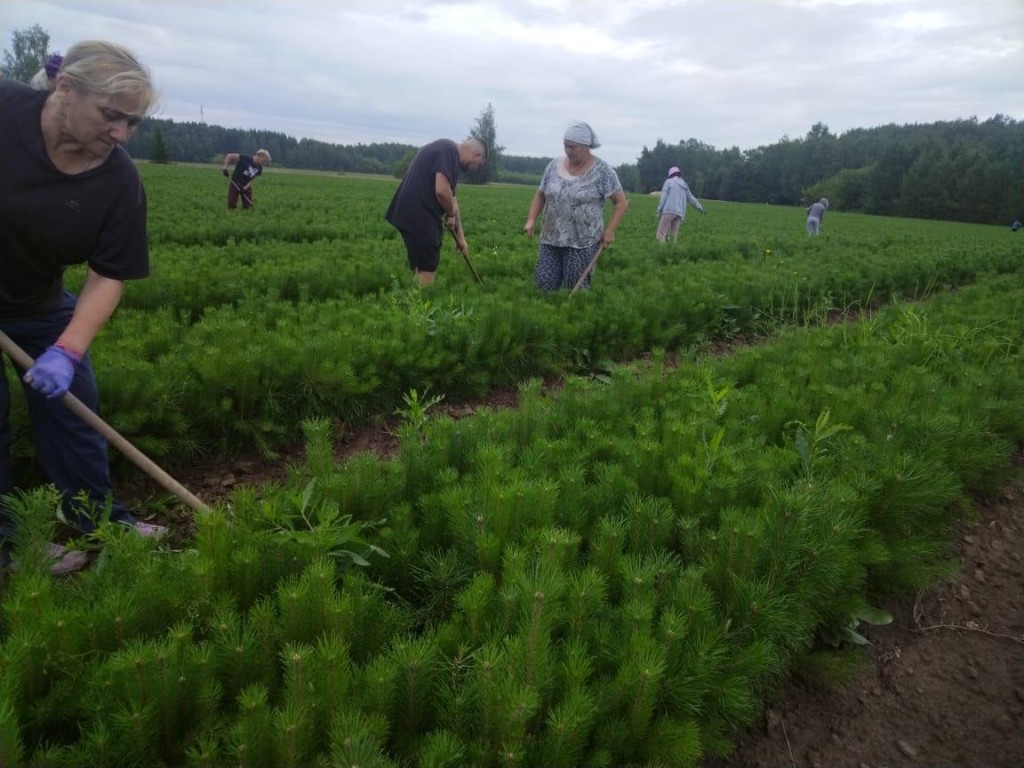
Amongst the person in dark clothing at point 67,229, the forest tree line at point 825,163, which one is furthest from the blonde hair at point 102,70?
the forest tree line at point 825,163

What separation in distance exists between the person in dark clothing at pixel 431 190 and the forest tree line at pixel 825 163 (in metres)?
56.7

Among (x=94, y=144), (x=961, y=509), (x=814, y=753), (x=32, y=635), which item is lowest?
(x=814, y=753)

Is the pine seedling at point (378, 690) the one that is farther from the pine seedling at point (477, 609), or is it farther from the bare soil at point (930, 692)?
the bare soil at point (930, 692)

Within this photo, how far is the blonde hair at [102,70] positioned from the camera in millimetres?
2164

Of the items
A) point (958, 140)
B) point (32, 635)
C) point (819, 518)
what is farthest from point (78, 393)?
point (958, 140)

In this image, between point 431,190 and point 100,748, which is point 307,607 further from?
point 431,190

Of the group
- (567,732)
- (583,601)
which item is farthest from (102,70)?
(567,732)

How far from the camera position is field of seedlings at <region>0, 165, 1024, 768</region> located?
1640 millimetres

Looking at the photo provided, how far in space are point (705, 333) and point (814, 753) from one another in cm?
600

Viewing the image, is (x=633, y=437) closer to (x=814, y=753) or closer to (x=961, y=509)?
(x=814, y=753)

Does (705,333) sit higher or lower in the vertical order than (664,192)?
lower

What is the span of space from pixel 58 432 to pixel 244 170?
1411 centimetres

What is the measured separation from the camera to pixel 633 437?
3471 millimetres

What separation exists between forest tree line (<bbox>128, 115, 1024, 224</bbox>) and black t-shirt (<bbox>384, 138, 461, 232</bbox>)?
56.8m
